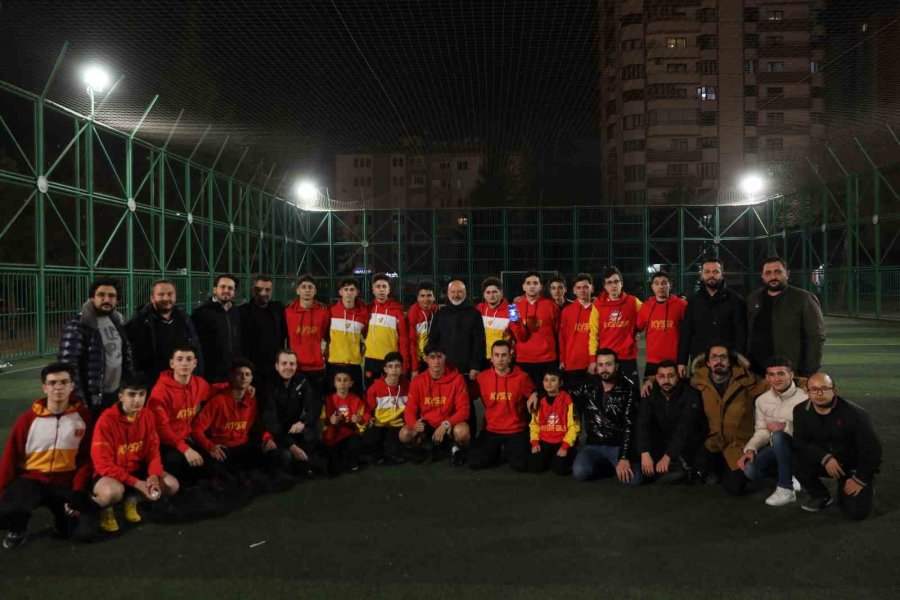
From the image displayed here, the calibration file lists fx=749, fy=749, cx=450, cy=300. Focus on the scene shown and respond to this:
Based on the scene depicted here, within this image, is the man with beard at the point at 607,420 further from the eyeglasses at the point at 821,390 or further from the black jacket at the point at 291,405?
the black jacket at the point at 291,405

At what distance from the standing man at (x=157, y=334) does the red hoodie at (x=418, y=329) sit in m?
1.98

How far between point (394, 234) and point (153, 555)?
2091 centimetres

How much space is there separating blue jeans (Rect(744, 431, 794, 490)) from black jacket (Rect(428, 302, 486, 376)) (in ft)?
7.59

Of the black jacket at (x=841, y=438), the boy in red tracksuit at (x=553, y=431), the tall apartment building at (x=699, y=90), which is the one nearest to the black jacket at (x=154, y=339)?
the boy in red tracksuit at (x=553, y=431)

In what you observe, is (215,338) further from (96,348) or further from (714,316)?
(714,316)

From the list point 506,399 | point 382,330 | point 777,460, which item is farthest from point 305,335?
point 777,460

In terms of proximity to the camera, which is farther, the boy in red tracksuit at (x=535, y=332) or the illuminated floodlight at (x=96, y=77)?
the illuminated floodlight at (x=96, y=77)

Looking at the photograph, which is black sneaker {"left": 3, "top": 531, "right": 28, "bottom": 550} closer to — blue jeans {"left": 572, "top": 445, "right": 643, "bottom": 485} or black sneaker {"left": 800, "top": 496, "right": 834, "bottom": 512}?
blue jeans {"left": 572, "top": 445, "right": 643, "bottom": 485}

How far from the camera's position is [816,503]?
4289mm

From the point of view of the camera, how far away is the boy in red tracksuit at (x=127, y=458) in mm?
3988

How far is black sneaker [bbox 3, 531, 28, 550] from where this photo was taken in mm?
3764

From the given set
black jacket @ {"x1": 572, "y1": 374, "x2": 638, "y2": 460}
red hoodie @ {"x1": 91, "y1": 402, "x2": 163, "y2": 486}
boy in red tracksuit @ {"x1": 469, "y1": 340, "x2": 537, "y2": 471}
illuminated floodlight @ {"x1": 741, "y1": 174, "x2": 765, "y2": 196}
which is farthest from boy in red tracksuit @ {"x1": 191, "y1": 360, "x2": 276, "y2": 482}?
illuminated floodlight @ {"x1": 741, "y1": 174, "x2": 765, "y2": 196}

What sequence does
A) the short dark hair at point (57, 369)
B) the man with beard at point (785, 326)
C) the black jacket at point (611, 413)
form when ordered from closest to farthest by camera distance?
1. the short dark hair at point (57, 369)
2. the black jacket at point (611, 413)
3. the man with beard at point (785, 326)

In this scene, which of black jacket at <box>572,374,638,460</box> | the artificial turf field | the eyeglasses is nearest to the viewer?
the artificial turf field
